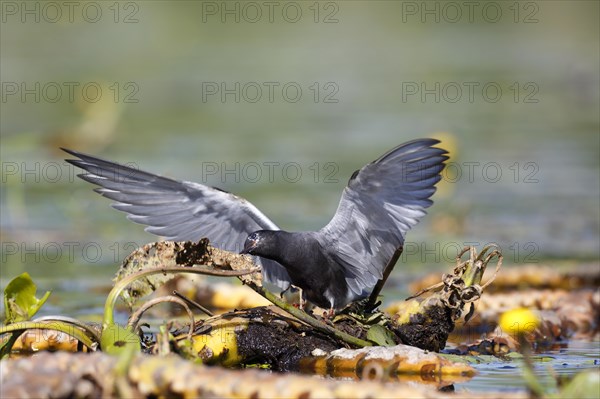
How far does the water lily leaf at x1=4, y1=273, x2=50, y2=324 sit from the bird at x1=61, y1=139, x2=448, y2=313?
86 cm

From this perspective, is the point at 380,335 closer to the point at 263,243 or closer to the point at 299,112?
the point at 263,243

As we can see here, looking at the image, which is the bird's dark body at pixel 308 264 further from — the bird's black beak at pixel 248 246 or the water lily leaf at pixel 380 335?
the water lily leaf at pixel 380 335

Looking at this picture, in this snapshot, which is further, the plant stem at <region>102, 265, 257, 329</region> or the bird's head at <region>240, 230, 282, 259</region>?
the bird's head at <region>240, 230, 282, 259</region>

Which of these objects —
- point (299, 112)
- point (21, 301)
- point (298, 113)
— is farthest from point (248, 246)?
point (299, 112)

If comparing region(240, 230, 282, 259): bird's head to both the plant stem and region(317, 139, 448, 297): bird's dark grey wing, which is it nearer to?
region(317, 139, 448, 297): bird's dark grey wing

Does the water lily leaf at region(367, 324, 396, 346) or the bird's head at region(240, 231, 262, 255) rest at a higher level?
the bird's head at region(240, 231, 262, 255)

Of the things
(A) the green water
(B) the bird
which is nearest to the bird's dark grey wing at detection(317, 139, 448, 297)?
(B) the bird

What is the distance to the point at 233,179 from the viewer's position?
Answer: 36.5 feet

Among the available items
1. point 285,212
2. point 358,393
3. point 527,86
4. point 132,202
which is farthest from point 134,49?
point 358,393

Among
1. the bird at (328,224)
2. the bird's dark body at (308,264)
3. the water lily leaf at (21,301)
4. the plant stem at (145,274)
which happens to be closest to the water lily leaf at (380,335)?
the bird at (328,224)

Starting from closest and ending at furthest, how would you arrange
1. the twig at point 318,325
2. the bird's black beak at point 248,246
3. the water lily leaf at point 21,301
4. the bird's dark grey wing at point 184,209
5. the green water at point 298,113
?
1. the water lily leaf at point 21,301
2. the twig at point 318,325
3. the bird's black beak at point 248,246
4. the bird's dark grey wing at point 184,209
5. the green water at point 298,113

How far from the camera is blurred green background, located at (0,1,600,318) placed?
8.86 metres

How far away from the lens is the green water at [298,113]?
28.8ft

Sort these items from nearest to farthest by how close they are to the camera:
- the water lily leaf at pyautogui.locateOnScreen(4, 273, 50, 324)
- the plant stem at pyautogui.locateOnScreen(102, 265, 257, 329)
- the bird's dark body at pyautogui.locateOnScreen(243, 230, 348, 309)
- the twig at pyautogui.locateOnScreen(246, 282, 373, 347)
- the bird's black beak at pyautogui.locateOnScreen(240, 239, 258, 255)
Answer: the plant stem at pyautogui.locateOnScreen(102, 265, 257, 329) → the water lily leaf at pyautogui.locateOnScreen(4, 273, 50, 324) → the twig at pyautogui.locateOnScreen(246, 282, 373, 347) → the bird's black beak at pyautogui.locateOnScreen(240, 239, 258, 255) → the bird's dark body at pyautogui.locateOnScreen(243, 230, 348, 309)
